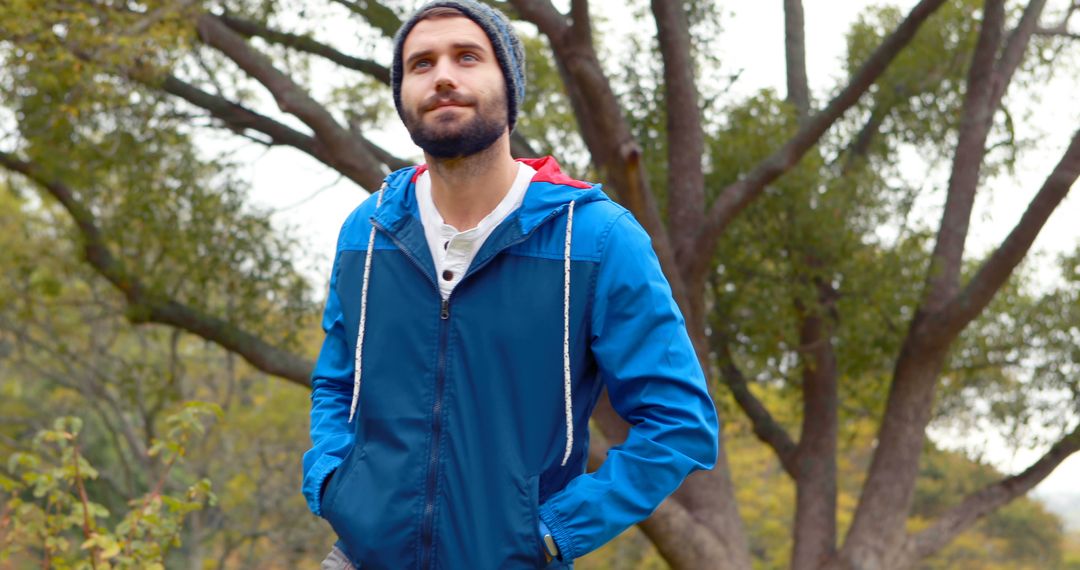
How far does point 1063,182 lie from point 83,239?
8.04m

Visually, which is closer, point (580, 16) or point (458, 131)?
point (458, 131)

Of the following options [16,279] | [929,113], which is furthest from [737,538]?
[16,279]

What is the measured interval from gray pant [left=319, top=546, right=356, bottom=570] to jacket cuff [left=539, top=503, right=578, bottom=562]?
35cm

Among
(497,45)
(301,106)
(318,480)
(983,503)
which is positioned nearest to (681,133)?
(301,106)

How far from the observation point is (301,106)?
835 centimetres

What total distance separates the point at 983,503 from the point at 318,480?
31.9ft

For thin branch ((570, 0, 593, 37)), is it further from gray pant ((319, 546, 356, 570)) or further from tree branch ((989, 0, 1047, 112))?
gray pant ((319, 546, 356, 570))

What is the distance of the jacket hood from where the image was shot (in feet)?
7.02

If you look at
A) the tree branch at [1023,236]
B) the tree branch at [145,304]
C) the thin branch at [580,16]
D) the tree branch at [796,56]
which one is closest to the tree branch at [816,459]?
the tree branch at [1023,236]

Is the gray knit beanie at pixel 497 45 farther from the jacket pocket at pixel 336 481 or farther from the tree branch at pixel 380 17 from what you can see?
the tree branch at pixel 380 17

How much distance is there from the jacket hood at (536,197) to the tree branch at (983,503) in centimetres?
936

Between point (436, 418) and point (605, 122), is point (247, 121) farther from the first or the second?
point (436, 418)

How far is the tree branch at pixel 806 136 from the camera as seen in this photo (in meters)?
8.80

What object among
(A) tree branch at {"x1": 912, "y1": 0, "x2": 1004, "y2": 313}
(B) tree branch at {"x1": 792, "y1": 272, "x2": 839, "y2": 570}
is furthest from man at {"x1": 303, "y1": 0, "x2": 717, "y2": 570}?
(B) tree branch at {"x1": 792, "y1": 272, "x2": 839, "y2": 570}
